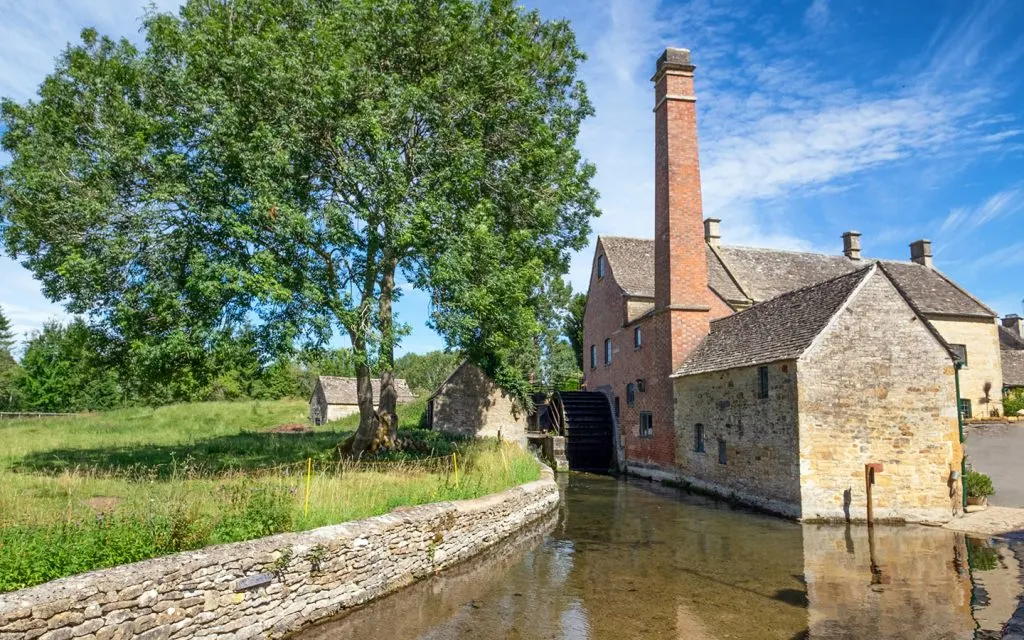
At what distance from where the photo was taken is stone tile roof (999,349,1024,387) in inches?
1164

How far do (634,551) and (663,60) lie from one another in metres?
18.2

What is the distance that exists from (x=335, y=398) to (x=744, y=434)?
32.6m

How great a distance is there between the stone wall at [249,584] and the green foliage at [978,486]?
13.4m

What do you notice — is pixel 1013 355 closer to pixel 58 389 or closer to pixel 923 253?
pixel 923 253

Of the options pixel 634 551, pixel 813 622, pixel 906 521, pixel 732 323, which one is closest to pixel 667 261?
pixel 732 323

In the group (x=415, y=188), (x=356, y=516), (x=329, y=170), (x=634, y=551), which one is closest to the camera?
(x=356, y=516)

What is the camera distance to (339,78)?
12.8m

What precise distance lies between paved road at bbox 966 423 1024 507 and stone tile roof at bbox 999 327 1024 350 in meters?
17.7

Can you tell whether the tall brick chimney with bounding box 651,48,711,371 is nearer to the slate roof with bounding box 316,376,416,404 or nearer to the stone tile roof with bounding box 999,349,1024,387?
the stone tile roof with bounding box 999,349,1024,387

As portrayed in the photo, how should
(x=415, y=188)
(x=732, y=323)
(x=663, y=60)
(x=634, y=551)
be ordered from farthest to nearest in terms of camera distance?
(x=663, y=60) < (x=732, y=323) < (x=415, y=188) < (x=634, y=551)

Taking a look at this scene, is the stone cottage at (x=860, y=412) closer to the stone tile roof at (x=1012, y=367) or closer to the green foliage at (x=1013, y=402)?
the green foliage at (x=1013, y=402)

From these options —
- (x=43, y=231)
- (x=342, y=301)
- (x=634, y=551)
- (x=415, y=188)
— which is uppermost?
(x=415, y=188)

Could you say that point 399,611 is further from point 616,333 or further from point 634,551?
point 616,333

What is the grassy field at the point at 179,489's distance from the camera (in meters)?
6.28
